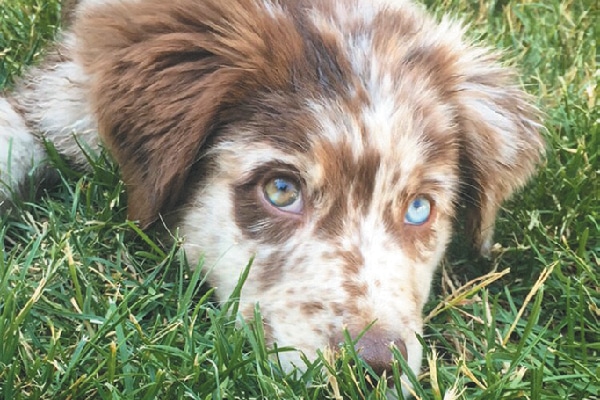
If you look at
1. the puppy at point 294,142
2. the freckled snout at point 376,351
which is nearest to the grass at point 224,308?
the freckled snout at point 376,351

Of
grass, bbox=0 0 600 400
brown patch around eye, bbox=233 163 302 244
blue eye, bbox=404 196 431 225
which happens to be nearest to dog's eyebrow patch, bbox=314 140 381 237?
brown patch around eye, bbox=233 163 302 244

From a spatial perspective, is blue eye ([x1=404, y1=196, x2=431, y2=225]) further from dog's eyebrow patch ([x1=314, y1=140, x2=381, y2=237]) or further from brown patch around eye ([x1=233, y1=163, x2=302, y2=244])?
brown patch around eye ([x1=233, y1=163, x2=302, y2=244])

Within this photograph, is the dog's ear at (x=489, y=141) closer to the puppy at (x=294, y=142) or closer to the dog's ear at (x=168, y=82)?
→ the puppy at (x=294, y=142)

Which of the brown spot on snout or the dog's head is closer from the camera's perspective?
the brown spot on snout

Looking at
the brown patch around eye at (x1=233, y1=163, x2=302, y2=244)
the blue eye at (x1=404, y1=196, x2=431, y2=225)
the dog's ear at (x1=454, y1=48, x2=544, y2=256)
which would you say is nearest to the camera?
the brown patch around eye at (x1=233, y1=163, x2=302, y2=244)

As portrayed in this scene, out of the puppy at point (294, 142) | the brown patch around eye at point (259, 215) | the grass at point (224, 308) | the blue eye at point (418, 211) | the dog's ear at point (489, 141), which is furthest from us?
the dog's ear at point (489, 141)

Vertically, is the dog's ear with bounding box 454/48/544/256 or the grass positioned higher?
the dog's ear with bounding box 454/48/544/256

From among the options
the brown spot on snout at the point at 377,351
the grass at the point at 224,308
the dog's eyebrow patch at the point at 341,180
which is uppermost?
the dog's eyebrow patch at the point at 341,180
